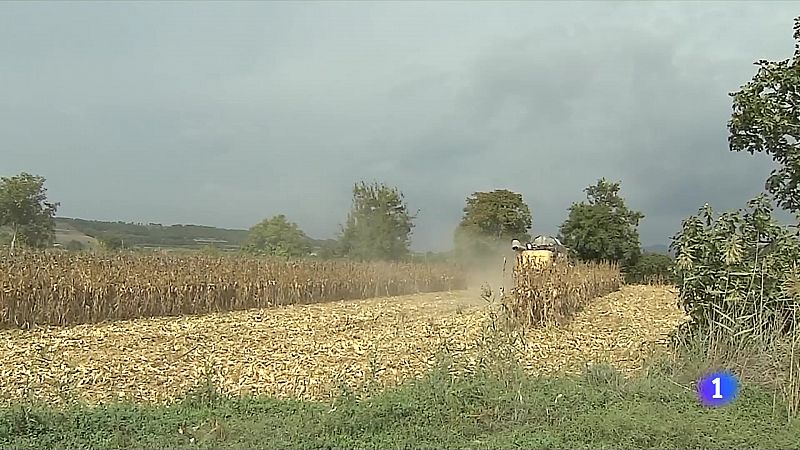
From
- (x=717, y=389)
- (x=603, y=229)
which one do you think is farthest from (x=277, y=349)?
(x=603, y=229)

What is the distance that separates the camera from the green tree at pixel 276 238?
3309 cm

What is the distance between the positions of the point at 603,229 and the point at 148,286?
53.0 ft

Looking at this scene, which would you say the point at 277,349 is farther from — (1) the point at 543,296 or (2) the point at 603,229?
(2) the point at 603,229

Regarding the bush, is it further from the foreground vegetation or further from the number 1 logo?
the foreground vegetation

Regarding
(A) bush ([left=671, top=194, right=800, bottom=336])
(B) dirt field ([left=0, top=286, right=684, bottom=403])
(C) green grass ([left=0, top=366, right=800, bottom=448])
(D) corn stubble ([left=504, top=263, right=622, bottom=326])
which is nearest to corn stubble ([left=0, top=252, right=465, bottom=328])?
(B) dirt field ([left=0, top=286, right=684, bottom=403])

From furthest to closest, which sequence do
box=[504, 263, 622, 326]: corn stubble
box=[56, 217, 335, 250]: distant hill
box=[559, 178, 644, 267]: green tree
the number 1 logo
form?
box=[56, 217, 335, 250]: distant hill
box=[559, 178, 644, 267]: green tree
box=[504, 263, 622, 326]: corn stubble
the number 1 logo

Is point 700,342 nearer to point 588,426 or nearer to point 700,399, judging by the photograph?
point 700,399

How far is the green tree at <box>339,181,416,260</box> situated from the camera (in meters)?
32.3

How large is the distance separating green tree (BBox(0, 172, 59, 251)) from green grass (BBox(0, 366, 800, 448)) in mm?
23988

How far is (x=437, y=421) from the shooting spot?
4.90m

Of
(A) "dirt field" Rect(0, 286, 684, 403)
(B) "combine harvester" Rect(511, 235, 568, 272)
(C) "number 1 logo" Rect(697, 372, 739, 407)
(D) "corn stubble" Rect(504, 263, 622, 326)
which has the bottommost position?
(A) "dirt field" Rect(0, 286, 684, 403)

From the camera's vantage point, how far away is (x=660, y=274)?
26141 mm

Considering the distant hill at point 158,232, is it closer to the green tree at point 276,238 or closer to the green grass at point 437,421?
the green tree at point 276,238

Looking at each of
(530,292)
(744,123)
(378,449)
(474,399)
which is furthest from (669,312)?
(378,449)
